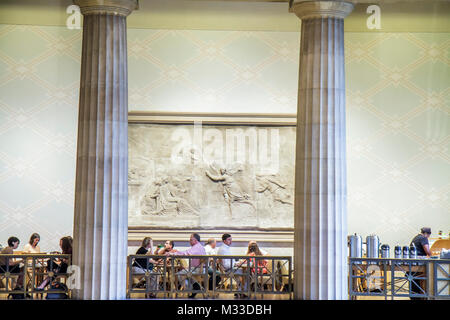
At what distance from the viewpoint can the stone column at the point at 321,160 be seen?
1176 centimetres

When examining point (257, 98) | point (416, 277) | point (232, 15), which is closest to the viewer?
point (416, 277)

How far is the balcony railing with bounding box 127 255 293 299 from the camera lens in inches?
475

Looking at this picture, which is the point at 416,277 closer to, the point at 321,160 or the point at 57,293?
the point at 321,160

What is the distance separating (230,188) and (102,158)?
15.3 ft

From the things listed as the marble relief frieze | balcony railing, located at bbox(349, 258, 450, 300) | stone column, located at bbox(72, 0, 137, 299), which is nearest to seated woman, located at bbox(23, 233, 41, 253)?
the marble relief frieze

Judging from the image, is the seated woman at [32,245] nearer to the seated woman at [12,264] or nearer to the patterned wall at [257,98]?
the seated woman at [12,264]

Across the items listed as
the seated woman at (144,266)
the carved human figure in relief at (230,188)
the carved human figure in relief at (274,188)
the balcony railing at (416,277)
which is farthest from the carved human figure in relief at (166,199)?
the balcony railing at (416,277)

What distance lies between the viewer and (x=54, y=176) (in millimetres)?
15805

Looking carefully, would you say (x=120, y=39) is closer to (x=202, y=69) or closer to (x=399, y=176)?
(x=202, y=69)

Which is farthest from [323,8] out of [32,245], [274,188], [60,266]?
[32,245]

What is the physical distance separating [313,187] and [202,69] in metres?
5.32

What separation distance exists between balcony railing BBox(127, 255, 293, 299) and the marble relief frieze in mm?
2070

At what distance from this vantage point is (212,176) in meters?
15.9
